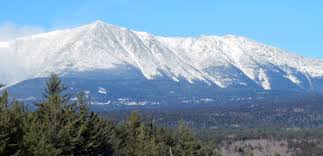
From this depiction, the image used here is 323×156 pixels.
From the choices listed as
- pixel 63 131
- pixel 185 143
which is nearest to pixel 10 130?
pixel 63 131

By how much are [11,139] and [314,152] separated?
546 ft

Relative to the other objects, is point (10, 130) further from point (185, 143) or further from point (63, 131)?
point (185, 143)

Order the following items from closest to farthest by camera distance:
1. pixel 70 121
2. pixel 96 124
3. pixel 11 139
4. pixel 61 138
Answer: pixel 11 139
pixel 61 138
pixel 70 121
pixel 96 124

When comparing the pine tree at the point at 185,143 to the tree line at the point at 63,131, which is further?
the pine tree at the point at 185,143

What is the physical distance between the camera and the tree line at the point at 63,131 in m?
38.7

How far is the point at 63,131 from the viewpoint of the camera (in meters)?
41.2

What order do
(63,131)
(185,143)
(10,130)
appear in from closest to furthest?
(10,130) → (63,131) → (185,143)

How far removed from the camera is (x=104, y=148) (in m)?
56.5

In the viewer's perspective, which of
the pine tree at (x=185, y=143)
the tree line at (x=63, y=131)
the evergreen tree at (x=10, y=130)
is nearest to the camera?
the evergreen tree at (x=10, y=130)

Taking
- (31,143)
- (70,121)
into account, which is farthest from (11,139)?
A: (70,121)

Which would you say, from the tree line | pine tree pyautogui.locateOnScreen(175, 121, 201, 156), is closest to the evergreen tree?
the tree line

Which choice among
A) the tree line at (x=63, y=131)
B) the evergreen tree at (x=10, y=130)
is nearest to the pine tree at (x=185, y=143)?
the tree line at (x=63, y=131)

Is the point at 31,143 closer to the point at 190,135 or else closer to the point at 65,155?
the point at 65,155

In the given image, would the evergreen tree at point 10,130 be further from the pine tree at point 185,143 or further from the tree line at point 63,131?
the pine tree at point 185,143
